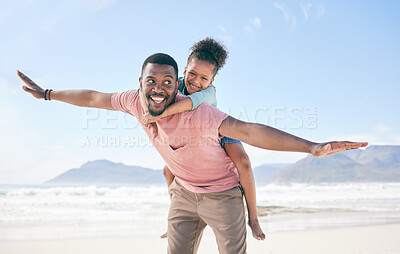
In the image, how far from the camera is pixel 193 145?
2.54m

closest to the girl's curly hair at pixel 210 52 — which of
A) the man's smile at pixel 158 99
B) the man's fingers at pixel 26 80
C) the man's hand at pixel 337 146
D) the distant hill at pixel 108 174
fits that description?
the man's smile at pixel 158 99

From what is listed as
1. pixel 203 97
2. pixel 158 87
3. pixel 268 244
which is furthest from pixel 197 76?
pixel 268 244

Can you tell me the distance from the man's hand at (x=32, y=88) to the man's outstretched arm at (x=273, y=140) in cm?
197

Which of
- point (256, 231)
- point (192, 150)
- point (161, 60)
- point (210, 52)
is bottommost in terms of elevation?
point (256, 231)

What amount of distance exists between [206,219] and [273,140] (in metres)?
1.00

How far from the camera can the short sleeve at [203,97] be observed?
2629 millimetres

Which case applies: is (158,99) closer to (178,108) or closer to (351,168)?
(178,108)

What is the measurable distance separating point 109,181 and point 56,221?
35524 millimetres

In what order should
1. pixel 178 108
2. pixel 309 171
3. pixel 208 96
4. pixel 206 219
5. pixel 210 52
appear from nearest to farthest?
pixel 178 108 < pixel 206 219 < pixel 208 96 < pixel 210 52 < pixel 309 171

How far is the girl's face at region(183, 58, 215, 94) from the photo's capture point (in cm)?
377

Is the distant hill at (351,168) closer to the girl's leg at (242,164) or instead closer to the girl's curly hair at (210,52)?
the girl's curly hair at (210,52)

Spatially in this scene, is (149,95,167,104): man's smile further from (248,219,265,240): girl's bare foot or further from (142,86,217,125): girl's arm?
(248,219,265,240): girl's bare foot

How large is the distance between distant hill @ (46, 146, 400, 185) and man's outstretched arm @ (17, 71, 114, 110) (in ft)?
100.0

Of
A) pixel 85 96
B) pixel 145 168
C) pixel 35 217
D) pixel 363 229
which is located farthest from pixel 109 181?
pixel 85 96
